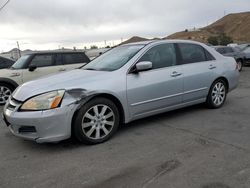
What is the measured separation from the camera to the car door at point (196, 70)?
18.0 ft

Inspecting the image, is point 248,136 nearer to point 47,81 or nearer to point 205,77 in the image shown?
point 205,77

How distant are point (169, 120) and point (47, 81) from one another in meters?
2.41

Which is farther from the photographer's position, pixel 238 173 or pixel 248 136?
pixel 248 136

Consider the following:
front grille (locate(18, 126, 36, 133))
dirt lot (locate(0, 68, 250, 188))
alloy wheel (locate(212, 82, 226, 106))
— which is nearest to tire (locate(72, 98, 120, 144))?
dirt lot (locate(0, 68, 250, 188))

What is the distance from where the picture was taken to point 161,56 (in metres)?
5.25

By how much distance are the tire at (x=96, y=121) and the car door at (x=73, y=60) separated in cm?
492

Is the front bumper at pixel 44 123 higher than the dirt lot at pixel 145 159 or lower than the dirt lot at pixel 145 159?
higher

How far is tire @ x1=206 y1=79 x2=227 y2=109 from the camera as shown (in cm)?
599

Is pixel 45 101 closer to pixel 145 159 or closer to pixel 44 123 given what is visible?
pixel 44 123

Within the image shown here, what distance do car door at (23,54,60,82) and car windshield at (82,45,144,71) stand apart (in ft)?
11.2

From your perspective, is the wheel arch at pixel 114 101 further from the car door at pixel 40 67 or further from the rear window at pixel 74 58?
the rear window at pixel 74 58

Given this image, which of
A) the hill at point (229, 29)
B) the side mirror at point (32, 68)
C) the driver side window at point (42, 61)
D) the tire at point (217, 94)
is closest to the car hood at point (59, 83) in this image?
the tire at point (217, 94)

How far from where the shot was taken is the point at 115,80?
14.8 feet

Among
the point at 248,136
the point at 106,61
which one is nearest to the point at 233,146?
the point at 248,136
